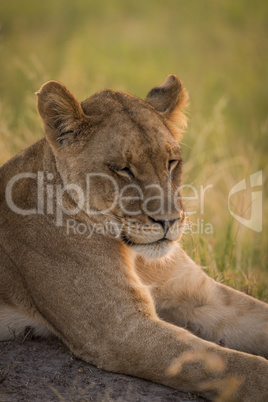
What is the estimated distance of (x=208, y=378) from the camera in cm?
346

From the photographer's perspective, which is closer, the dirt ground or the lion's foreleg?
the dirt ground

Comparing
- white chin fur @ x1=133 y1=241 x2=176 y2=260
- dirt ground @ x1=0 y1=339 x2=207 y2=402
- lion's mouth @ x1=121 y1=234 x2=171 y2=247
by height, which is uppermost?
lion's mouth @ x1=121 y1=234 x2=171 y2=247

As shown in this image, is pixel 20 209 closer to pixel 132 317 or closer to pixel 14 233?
pixel 14 233

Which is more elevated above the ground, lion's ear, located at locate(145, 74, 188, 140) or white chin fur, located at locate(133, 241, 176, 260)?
lion's ear, located at locate(145, 74, 188, 140)

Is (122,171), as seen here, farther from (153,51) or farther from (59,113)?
(153,51)

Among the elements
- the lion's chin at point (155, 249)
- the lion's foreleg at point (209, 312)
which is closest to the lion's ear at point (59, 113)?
the lion's chin at point (155, 249)

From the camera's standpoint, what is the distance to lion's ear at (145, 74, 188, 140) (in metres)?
4.37

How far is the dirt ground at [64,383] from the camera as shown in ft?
11.0

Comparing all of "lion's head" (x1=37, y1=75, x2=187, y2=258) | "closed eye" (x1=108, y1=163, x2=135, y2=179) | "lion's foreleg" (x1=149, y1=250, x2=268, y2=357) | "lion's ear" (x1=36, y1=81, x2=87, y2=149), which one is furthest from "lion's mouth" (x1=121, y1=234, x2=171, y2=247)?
"lion's ear" (x1=36, y1=81, x2=87, y2=149)

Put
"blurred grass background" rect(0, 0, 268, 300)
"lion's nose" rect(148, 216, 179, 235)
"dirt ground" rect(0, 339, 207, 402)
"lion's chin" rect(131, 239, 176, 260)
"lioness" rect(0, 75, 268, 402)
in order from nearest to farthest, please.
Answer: "dirt ground" rect(0, 339, 207, 402)
"lioness" rect(0, 75, 268, 402)
"lion's nose" rect(148, 216, 179, 235)
"lion's chin" rect(131, 239, 176, 260)
"blurred grass background" rect(0, 0, 268, 300)

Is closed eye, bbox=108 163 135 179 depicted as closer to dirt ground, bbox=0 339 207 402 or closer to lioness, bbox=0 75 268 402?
lioness, bbox=0 75 268 402

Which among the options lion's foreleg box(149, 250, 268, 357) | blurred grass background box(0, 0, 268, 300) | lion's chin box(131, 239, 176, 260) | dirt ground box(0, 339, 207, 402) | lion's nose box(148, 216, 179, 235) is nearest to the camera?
dirt ground box(0, 339, 207, 402)

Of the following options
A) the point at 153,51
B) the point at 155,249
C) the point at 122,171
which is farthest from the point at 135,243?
the point at 153,51

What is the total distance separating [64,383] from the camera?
11.5ft
